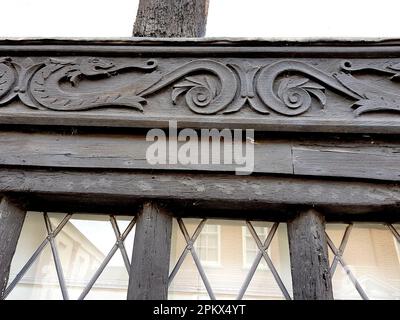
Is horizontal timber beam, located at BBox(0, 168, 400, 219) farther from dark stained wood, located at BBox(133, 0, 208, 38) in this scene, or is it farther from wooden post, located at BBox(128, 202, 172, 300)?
dark stained wood, located at BBox(133, 0, 208, 38)

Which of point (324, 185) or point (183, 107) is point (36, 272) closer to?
point (183, 107)

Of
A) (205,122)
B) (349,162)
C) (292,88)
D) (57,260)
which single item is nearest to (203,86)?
(205,122)

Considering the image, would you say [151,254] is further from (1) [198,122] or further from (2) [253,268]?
(1) [198,122]

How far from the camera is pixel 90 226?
1127mm

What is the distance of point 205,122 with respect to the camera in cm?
108

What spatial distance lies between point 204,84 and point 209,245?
23.2 inches

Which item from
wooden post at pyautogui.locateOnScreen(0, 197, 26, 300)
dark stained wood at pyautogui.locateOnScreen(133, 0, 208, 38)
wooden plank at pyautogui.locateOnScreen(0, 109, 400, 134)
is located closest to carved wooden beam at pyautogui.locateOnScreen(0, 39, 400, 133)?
wooden plank at pyautogui.locateOnScreen(0, 109, 400, 134)

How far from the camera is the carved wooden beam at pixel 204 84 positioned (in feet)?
3.58

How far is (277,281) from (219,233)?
24 centimetres

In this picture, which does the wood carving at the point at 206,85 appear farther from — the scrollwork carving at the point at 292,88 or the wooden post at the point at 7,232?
the wooden post at the point at 7,232
